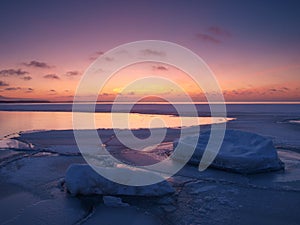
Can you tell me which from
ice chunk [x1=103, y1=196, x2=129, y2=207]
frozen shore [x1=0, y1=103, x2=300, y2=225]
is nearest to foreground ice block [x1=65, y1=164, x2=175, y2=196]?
frozen shore [x1=0, y1=103, x2=300, y2=225]

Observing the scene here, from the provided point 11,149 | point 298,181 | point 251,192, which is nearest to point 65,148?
point 11,149

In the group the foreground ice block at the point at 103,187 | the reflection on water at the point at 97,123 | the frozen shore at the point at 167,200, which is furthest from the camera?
the reflection on water at the point at 97,123

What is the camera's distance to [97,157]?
6473 mm

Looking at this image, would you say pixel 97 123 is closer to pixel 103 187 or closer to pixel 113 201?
pixel 103 187

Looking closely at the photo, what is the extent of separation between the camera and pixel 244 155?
5.43m

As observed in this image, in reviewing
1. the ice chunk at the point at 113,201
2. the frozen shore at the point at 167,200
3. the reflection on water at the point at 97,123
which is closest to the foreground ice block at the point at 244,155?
the frozen shore at the point at 167,200

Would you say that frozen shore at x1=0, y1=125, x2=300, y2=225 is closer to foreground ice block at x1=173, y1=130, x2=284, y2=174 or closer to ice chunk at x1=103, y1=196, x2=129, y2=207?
ice chunk at x1=103, y1=196, x2=129, y2=207

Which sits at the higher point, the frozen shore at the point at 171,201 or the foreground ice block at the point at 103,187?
the foreground ice block at the point at 103,187

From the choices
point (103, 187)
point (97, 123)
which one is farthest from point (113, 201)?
point (97, 123)

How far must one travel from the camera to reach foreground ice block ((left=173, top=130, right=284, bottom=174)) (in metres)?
5.32

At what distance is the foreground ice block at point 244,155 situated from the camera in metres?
5.32

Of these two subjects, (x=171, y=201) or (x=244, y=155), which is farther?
(x=244, y=155)

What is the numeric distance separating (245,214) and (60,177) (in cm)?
329

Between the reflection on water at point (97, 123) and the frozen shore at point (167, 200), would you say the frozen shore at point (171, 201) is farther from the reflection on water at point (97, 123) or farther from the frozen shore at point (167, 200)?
the reflection on water at point (97, 123)
